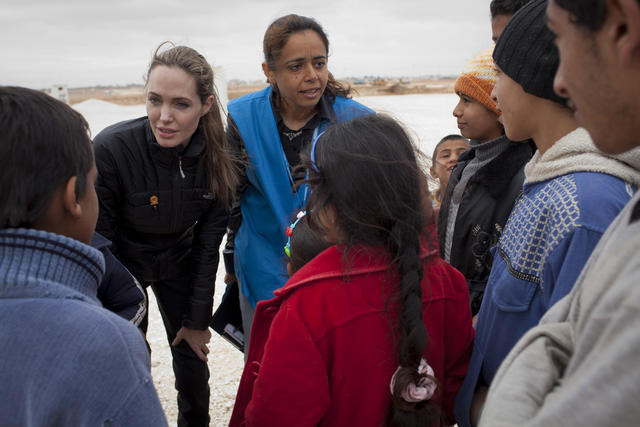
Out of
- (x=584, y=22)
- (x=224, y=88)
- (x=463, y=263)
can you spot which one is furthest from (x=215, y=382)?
(x=224, y=88)

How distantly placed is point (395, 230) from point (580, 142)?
0.59m

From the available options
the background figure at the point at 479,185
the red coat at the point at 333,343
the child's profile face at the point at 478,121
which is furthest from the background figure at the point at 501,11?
the red coat at the point at 333,343

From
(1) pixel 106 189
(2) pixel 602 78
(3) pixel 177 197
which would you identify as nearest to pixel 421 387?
(2) pixel 602 78

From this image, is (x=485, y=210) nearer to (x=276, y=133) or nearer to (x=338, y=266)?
(x=338, y=266)

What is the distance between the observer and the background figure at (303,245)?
1633mm

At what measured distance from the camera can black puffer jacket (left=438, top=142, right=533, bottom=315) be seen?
1973mm

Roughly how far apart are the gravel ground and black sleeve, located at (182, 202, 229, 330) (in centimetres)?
67

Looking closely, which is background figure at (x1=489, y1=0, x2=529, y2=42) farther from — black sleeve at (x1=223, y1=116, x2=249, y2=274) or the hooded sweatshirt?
the hooded sweatshirt

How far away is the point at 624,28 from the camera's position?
66 cm

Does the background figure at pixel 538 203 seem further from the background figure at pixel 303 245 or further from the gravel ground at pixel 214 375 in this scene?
the gravel ground at pixel 214 375

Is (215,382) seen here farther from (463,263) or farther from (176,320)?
(463,263)

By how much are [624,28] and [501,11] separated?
1.91m

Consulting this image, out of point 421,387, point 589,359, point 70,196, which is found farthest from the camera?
point 421,387

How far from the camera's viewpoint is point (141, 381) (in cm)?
101
